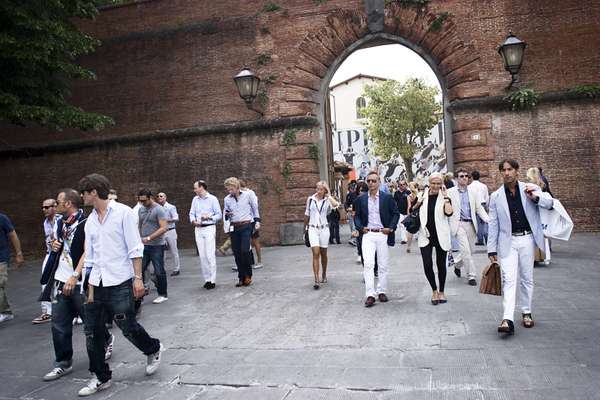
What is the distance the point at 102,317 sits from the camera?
473 cm

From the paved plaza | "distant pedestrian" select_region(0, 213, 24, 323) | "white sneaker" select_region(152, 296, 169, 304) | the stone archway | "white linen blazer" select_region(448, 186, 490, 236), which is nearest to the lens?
the paved plaza

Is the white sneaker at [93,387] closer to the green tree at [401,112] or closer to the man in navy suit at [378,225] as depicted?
the man in navy suit at [378,225]

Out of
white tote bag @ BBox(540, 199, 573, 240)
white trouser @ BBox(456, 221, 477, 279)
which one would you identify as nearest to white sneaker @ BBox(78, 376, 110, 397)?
white tote bag @ BBox(540, 199, 573, 240)

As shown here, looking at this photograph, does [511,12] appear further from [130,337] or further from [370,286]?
[130,337]

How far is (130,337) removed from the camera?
4770 millimetres

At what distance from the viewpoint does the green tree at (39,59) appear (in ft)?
34.5

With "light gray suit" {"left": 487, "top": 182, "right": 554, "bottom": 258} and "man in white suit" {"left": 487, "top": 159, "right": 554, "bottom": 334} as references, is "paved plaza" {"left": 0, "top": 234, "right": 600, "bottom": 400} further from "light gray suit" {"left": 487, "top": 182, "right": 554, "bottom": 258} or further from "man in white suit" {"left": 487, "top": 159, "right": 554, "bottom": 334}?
"light gray suit" {"left": 487, "top": 182, "right": 554, "bottom": 258}

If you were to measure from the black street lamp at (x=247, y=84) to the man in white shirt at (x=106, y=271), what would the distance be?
10.1m

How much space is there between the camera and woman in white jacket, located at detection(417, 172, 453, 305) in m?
6.97

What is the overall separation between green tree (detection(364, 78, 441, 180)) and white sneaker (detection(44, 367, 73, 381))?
36390 mm

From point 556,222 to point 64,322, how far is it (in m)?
5.25

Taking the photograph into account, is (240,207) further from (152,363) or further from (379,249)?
(152,363)

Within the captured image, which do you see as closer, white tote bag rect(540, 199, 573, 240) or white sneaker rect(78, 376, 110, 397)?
white sneaker rect(78, 376, 110, 397)

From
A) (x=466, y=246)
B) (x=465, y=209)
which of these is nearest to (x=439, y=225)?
(x=466, y=246)
